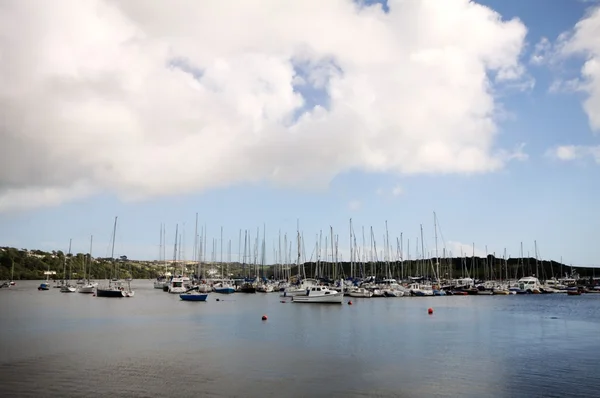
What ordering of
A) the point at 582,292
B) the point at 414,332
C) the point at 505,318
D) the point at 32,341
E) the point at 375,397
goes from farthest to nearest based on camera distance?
the point at 582,292 < the point at 505,318 < the point at 414,332 < the point at 32,341 < the point at 375,397

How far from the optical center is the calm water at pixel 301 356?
2743 cm

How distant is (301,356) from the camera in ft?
121

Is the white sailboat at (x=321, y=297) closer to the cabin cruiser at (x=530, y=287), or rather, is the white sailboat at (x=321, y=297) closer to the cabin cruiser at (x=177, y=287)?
the cabin cruiser at (x=177, y=287)

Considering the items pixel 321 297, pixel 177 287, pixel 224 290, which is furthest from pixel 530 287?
pixel 177 287

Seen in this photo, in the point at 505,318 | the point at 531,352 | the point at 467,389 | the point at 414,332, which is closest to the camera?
the point at 467,389

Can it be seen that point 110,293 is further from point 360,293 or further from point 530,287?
point 530,287

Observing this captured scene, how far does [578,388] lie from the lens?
27391 millimetres

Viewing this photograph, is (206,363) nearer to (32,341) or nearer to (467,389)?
(467,389)

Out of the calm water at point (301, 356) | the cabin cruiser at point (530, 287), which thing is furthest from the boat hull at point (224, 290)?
the cabin cruiser at point (530, 287)

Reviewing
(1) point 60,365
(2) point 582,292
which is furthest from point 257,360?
(2) point 582,292

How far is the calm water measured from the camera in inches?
1080

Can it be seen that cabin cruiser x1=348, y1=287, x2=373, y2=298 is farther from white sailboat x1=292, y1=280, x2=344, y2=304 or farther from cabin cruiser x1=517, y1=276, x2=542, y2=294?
cabin cruiser x1=517, y1=276, x2=542, y2=294

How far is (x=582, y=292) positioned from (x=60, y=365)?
464 ft

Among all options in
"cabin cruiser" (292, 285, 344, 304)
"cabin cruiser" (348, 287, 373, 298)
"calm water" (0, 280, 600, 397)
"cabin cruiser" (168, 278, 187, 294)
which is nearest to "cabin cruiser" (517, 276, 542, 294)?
"cabin cruiser" (348, 287, 373, 298)
